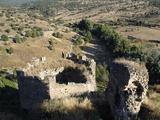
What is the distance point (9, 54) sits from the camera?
194 feet

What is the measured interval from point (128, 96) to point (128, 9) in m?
158

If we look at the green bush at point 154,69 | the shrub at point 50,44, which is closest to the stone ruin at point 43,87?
the green bush at point 154,69

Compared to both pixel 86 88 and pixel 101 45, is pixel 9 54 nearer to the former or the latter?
pixel 101 45

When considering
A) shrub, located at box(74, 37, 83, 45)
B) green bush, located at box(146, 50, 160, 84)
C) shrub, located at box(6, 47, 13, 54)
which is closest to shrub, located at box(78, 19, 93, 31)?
shrub, located at box(74, 37, 83, 45)

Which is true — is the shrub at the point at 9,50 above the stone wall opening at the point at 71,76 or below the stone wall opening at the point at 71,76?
below

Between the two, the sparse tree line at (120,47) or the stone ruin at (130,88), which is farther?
the sparse tree line at (120,47)

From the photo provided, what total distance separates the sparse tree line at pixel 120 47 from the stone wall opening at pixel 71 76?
617 cm

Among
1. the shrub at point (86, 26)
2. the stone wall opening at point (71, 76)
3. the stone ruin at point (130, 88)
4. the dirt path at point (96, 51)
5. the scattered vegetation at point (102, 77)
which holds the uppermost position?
the stone ruin at point (130, 88)

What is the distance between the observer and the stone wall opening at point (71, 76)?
25.8 meters

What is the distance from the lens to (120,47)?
2502 inches

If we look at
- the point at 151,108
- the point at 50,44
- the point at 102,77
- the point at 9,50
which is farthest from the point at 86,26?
the point at 151,108

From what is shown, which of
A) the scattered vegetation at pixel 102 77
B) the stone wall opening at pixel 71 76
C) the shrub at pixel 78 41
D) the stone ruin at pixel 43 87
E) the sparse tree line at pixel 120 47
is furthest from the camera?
the shrub at pixel 78 41

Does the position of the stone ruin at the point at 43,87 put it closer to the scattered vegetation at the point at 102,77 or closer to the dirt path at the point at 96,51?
the scattered vegetation at the point at 102,77

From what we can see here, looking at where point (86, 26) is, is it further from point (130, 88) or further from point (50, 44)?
point (130, 88)
